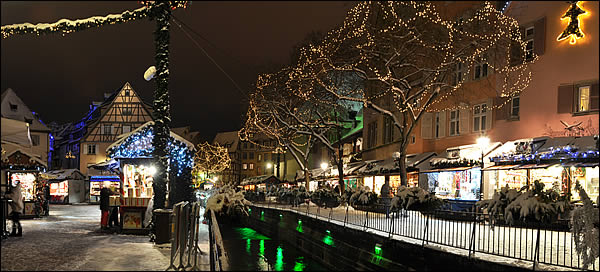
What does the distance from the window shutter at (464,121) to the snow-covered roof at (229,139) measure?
92.9 meters

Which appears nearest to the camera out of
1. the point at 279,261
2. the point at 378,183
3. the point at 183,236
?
the point at 183,236

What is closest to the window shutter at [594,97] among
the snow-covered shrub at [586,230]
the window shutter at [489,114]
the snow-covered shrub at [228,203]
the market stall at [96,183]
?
the window shutter at [489,114]

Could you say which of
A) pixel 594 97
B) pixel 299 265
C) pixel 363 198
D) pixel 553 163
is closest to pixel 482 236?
pixel 553 163

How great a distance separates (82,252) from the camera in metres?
11.4

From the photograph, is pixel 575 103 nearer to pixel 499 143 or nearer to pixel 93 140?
pixel 499 143

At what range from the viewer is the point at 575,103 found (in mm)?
22703

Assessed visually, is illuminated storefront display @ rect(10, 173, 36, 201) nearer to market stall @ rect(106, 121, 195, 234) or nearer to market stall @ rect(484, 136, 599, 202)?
market stall @ rect(106, 121, 195, 234)

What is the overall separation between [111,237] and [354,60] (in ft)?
47.1

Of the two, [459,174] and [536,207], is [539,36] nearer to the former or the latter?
[459,174]

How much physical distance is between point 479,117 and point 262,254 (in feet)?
44.0

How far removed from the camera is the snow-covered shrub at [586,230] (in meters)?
10.5

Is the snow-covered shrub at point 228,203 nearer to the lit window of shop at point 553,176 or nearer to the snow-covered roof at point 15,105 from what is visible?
the snow-covered roof at point 15,105

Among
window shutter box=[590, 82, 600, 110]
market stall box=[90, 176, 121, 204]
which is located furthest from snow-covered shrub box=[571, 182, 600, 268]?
market stall box=[90, 176, 121, 204]

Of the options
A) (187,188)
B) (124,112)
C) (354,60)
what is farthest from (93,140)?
(354,60)
